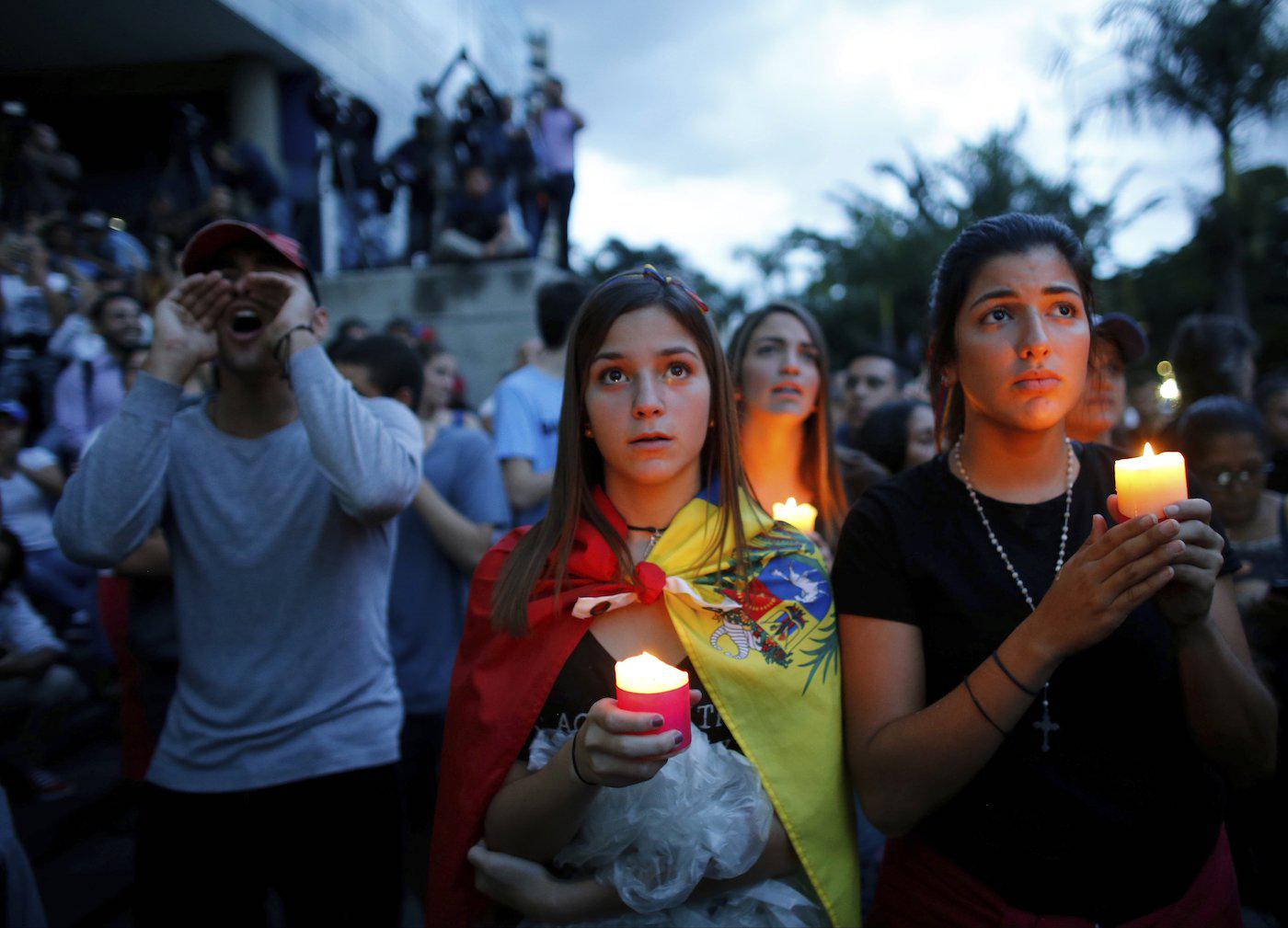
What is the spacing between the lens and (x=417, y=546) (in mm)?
3662

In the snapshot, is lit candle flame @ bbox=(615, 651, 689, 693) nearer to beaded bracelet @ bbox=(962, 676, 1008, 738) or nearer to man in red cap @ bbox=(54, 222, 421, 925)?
beaded bracelet @ bbox=(962, 676, 1008, 738)

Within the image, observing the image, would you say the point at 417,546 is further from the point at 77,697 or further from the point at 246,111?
the point at 246,111

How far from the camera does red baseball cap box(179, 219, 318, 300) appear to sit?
2418mm

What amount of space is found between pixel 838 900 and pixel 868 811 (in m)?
0.21

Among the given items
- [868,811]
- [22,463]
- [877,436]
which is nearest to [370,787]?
[868,811]

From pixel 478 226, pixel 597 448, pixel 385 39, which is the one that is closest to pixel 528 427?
pixel 597 448

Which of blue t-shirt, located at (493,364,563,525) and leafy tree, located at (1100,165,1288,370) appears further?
leafy tree, located at (1100,165,1288,370)

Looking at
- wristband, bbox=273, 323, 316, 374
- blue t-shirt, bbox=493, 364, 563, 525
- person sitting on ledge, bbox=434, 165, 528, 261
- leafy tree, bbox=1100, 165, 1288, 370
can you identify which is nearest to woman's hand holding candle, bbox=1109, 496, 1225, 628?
wristband, bbox=273, 323, 316, 374

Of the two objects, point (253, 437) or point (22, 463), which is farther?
point (22, 463)

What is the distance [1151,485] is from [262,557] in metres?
2.05

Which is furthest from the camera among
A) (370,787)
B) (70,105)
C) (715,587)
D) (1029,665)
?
(70,105)

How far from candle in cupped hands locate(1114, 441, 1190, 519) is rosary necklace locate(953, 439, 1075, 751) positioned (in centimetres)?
21

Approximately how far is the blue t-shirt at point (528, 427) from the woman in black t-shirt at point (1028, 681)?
92.4 inches

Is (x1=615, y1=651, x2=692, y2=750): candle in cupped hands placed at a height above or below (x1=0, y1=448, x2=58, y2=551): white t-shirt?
above
